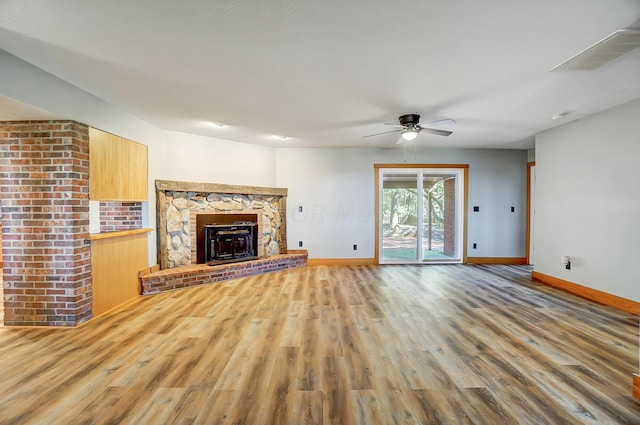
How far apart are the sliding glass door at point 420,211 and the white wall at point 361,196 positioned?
0.23m

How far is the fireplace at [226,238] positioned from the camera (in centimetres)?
466

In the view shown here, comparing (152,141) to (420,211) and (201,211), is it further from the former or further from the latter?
(420,211)

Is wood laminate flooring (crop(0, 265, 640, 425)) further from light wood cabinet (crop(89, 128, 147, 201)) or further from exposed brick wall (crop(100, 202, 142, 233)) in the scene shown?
light wood cabinet (crop(89, 128, 147, 201))

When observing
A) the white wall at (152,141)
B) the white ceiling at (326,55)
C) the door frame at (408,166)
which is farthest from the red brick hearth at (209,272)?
the white ceiling at (326,55)

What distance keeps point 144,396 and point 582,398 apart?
112 inches

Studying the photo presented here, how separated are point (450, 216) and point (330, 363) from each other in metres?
4.98

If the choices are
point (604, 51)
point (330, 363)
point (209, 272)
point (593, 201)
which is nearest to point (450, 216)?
point (593, 201)

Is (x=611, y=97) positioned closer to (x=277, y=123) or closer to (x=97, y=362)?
(x=277, y=123)

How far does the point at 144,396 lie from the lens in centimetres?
174

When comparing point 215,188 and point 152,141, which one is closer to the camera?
point 152,141

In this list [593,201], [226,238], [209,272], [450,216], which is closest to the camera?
[593,201]

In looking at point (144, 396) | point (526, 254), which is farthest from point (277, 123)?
point (526, 254)

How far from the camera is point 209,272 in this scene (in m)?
4.30

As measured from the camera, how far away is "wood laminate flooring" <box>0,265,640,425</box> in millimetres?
1617
